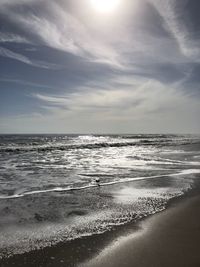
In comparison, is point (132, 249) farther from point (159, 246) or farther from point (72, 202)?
point (72, 202)

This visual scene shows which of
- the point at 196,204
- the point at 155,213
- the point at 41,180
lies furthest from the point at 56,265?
the point at 41,180

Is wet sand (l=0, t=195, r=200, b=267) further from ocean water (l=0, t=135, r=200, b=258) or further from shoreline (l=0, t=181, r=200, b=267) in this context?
ocean water (l=0, t=135, r=200, b=258)

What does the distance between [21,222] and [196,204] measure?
4.28 meters

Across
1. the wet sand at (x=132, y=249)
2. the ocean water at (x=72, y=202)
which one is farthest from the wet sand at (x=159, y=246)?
the ocean water at (x=72, y=202)

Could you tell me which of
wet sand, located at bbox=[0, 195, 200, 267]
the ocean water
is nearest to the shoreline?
wet sand, located at bbox=[0, 195, 200, 267]

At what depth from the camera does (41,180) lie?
39.1 feet

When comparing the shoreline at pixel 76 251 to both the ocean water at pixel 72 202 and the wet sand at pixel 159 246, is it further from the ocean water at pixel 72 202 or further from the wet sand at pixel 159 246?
the ocean water at pixel 72 202

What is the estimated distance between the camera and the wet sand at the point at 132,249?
14.8 ft

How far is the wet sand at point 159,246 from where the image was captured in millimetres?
4562

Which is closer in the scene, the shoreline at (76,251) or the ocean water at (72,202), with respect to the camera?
the shoreline at (76,251)

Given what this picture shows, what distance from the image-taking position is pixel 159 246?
5180mm

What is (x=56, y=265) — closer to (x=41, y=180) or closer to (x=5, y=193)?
(x=5, y=193)

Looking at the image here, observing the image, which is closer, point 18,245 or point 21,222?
point 18,245

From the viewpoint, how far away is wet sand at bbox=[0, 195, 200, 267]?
4520 mm
